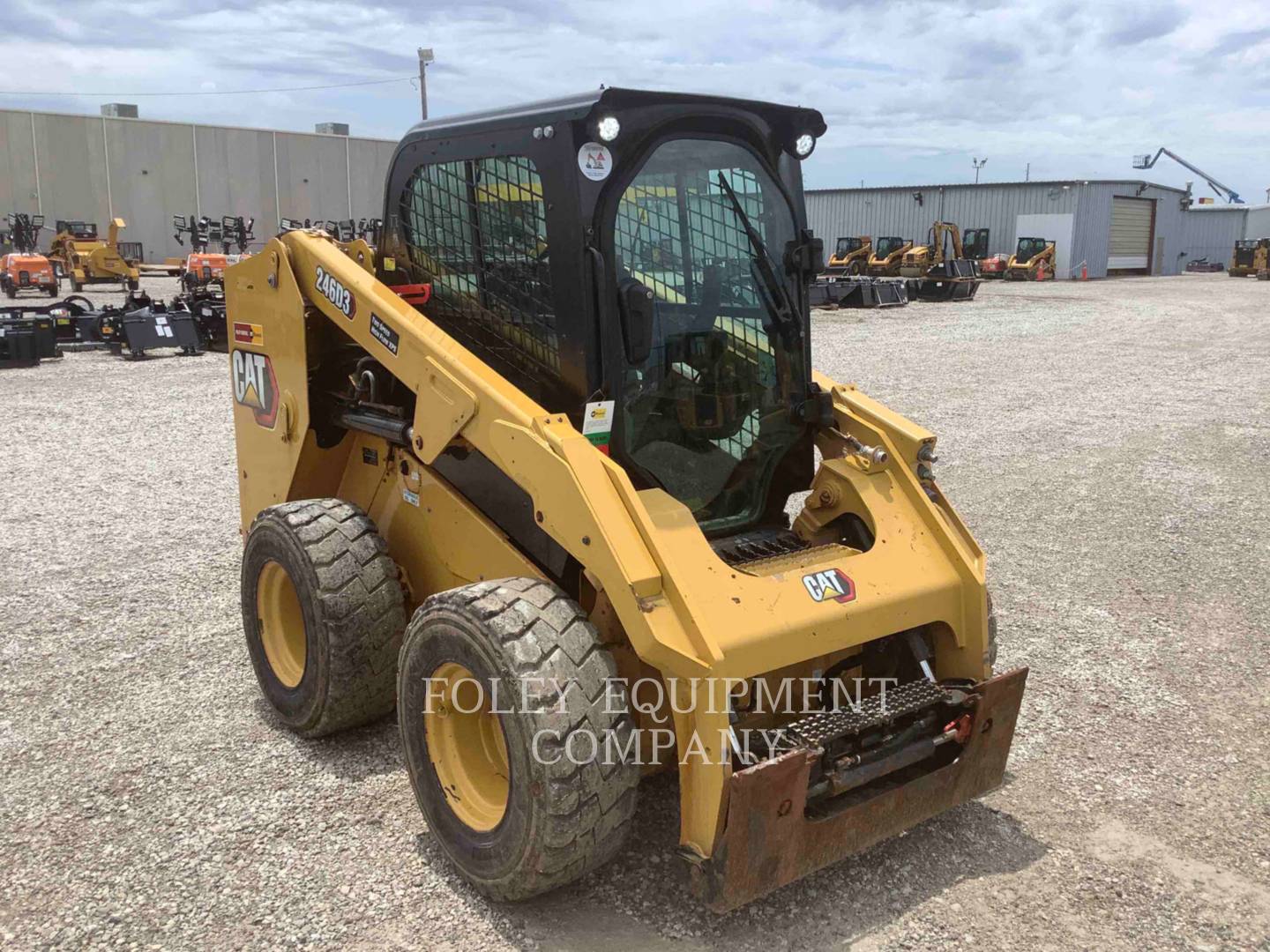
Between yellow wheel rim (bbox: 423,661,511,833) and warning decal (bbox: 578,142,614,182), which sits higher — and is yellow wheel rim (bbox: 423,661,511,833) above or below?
below

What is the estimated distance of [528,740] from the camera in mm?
2840

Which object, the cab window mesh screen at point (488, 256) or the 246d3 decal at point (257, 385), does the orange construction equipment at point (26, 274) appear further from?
the cab window mesh screen at point (488, 256)

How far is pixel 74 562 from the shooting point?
6203 mm

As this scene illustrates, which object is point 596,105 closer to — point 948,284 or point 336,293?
point 336,293

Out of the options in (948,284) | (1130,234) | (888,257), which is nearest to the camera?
(948,284)

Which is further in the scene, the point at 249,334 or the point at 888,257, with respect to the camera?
the point at 888,257

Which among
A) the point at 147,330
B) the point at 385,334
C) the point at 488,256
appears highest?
the point at 488,256

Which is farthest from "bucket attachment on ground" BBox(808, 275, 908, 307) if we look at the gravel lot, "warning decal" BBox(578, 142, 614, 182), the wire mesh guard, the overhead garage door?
the overhead garage door

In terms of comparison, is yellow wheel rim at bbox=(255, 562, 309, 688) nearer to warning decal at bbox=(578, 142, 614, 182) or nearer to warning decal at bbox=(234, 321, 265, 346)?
warning decal at bbox=(234, 321, 265, 346)

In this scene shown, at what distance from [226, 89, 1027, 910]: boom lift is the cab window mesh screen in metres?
0.01

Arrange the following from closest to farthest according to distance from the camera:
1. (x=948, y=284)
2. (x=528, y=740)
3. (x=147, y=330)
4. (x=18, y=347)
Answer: (x=528, y=740) → (x=18, y=347) → (x=147, y=330) → (x=948, y=284)

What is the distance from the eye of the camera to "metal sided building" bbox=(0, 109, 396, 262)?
39438mm

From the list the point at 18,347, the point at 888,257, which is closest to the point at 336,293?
the point at 18,347

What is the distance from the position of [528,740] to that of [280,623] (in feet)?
6.10
